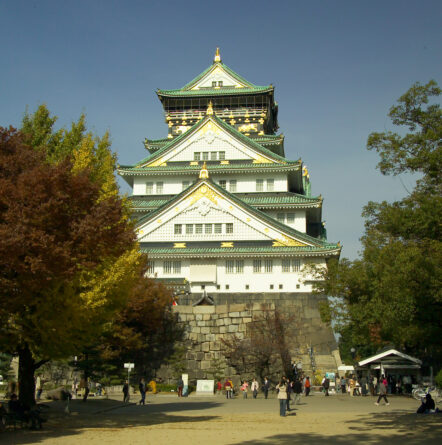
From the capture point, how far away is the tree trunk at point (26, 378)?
18047 mm

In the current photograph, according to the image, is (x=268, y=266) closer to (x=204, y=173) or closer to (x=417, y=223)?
(x=204, y=173)

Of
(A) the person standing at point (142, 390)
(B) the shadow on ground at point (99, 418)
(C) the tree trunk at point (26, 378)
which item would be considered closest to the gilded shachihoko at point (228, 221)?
(A) the person standing at point (142, 390)

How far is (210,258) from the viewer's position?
42.8 meters

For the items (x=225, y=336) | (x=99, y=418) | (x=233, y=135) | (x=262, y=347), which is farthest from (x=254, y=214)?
(x=99, y=418)

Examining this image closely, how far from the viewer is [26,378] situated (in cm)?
1838

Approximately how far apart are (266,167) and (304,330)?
15212 mm

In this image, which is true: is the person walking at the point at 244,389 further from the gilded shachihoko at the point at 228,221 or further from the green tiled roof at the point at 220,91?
the green tiled roof at the point at 220,91

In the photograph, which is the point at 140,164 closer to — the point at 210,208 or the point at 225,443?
the point at 210,208

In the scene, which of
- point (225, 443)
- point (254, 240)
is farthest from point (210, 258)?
point (225, 443)

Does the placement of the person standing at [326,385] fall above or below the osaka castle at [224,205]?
below

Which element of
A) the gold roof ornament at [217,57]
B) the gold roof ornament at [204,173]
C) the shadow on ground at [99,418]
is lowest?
the shadow on ground at [99,418]

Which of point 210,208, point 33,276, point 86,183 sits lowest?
point 33,276

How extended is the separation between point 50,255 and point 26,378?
5227 mm

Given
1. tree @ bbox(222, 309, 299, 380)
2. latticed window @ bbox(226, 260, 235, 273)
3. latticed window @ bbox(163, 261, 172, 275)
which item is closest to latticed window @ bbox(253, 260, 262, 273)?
latticed window @ bbox(226, 260, 235, 273)
